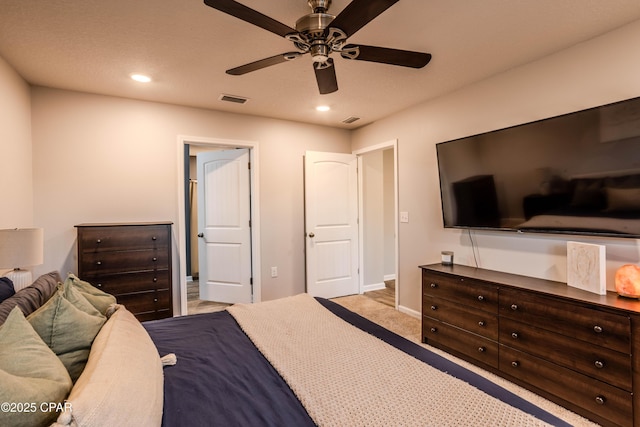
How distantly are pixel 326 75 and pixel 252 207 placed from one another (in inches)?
93.6

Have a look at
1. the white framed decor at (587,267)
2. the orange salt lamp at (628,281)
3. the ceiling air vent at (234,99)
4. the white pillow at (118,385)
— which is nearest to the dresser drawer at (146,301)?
the white pillow at (118,385)

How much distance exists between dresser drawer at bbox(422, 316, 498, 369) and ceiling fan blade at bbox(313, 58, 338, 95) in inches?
88.2

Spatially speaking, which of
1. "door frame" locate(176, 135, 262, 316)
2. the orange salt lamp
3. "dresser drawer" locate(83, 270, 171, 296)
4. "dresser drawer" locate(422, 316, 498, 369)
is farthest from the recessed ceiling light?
the orange salt lamp

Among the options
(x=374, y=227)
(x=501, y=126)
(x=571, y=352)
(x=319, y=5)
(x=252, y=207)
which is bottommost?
(x=571, y=352)

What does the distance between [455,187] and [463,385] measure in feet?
7.18

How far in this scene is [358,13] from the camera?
1.46 metres

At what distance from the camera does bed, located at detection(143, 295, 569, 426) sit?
1.04m

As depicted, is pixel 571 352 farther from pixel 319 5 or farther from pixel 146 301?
pixel 146 301

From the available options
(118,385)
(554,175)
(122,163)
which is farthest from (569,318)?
(122,163)

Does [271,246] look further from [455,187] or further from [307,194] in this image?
[455,187]

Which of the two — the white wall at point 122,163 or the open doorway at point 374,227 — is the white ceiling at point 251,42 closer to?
the white wall at point 122,163

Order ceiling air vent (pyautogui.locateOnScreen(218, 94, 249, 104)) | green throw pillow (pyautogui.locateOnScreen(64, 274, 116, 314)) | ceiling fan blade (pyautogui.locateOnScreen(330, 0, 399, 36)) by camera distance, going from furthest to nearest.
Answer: ceiling air vent (pyautogui.locateOnScreen(218, 94, 249, 104)) → green throw pillow (pyautogui.locateOnScreen(64, 274, 116, 314)) → ceiling fan blade (pyautogui.locateOnScreen(330, 0, 399, 36))

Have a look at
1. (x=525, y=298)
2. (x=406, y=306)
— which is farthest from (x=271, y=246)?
(x=525, y=298)

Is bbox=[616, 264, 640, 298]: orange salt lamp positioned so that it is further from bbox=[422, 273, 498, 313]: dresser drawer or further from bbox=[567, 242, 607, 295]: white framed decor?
bbox=[422, 273, 498, 313]: dresser drawer
